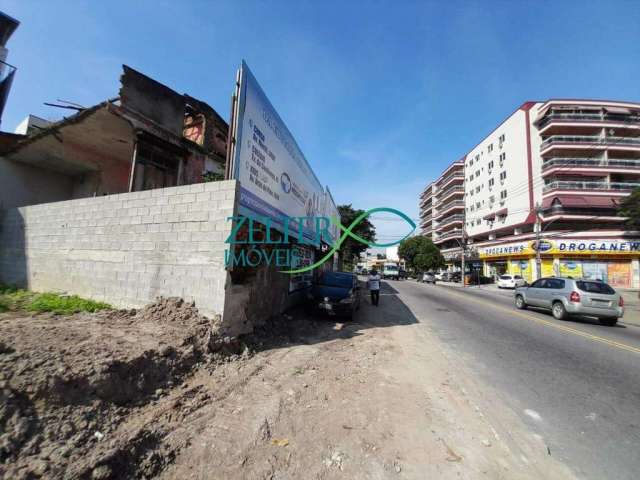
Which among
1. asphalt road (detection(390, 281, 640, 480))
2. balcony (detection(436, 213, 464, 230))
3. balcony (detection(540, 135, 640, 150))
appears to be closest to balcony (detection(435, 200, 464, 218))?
balcony (detection(436, 213, 464, 230))

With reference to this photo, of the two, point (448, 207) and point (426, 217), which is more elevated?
→ point (426, 217)

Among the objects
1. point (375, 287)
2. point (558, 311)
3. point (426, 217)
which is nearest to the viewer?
point (558, 311)

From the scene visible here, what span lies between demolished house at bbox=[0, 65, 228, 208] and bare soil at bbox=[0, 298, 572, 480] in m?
7.15

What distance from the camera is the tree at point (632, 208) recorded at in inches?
882

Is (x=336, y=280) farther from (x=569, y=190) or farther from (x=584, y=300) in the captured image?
(x=569, y=190)

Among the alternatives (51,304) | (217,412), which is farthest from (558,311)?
(51,304)

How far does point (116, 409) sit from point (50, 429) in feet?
1.89

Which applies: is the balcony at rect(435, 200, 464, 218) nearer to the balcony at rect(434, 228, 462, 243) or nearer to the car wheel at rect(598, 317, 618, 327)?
the balcony at rect(434, 228, 462, 243)

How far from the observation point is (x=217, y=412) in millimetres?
3217

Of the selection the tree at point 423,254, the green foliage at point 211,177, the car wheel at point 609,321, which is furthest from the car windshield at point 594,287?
the tree at point 423,254

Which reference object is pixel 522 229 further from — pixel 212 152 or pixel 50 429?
pixel 50 429

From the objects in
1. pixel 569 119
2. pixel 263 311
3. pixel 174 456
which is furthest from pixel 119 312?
pixel 569 119

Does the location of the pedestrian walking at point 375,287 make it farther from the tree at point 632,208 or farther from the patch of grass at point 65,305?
the tree at point 632,208

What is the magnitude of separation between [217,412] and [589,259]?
38.3 metres
